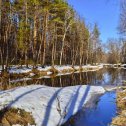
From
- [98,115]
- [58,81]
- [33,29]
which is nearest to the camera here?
[98,115]

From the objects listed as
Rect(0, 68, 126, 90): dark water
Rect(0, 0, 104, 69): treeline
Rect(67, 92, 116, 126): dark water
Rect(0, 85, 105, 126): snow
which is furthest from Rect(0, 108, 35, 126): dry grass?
Rect(0, 0, 104, 69): treeline

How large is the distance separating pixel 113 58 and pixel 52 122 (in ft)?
397

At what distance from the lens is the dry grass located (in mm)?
9836

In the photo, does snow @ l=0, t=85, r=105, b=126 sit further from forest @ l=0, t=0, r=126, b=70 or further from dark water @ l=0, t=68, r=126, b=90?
forest @ l=0, t=0, r=126, b=70

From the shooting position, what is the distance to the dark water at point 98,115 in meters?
11.8

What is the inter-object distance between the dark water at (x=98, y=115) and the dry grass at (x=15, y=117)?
217cm

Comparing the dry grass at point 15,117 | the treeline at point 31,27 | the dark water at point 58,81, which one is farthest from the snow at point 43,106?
the treeline at point 31,27

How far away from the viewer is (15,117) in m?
10.1

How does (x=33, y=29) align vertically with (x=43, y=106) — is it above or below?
above

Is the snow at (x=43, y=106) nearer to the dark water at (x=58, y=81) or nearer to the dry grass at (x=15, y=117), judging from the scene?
the dry grass at (x=15, y=117)

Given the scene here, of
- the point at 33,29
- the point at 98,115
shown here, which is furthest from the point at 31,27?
the point at 98,115

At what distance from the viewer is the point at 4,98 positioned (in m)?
11.5

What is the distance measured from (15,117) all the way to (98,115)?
4483mm

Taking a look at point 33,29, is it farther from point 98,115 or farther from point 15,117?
point 15,117
